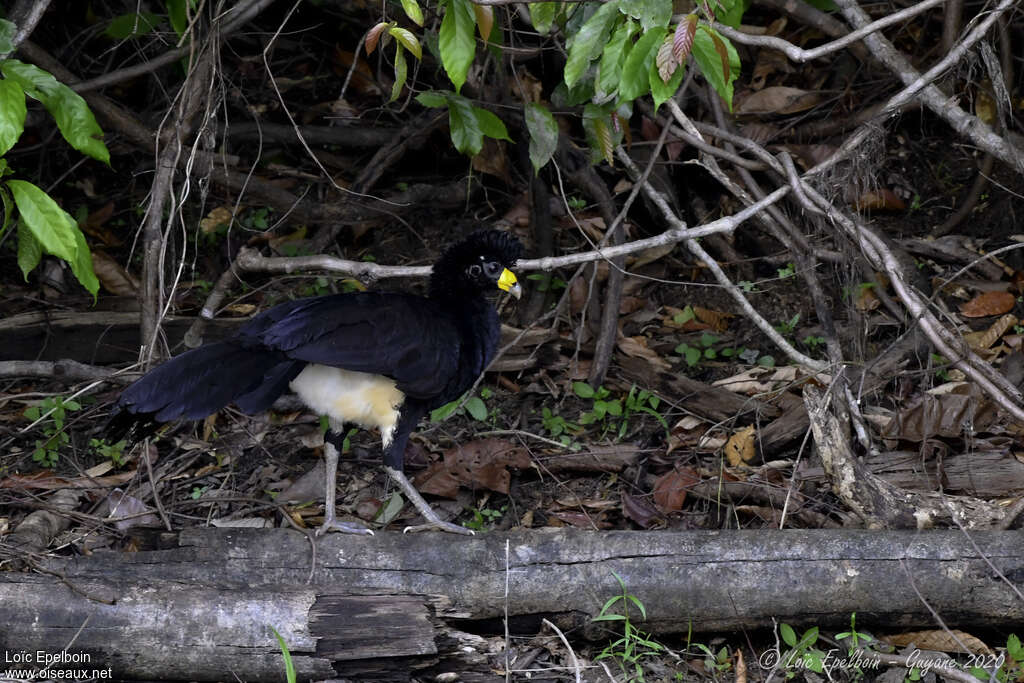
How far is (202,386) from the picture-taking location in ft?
12.9

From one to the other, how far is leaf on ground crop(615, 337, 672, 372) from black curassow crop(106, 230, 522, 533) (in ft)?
4.32

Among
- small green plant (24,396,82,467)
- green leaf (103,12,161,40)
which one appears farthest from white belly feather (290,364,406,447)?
green leaf (103,12,161,40)

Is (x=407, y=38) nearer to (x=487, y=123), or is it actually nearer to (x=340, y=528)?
(x=487, y=123)

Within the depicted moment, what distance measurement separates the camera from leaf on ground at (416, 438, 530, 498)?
495 cm

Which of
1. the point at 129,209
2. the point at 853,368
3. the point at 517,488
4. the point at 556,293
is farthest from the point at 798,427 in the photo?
the point at 129,209

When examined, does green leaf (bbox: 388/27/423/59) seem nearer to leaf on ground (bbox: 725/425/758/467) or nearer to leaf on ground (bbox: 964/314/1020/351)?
leaf on ground (bbox: 725/425/758/467)

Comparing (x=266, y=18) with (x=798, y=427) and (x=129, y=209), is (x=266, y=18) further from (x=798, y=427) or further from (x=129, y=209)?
(x=798, y=427)

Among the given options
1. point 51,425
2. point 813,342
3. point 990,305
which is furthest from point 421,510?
point 990,305

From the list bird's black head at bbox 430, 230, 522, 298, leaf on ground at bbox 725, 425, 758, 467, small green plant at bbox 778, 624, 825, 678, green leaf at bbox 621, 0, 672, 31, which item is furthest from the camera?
leaf on ground at bbox 725, 425, 758, 467

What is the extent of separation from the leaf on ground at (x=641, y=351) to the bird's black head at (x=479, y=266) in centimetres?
136

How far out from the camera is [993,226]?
6168 millimetres

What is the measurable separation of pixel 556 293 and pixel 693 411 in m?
1.18

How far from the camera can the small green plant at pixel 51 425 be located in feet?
16.9

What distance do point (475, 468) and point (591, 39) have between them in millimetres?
2220
